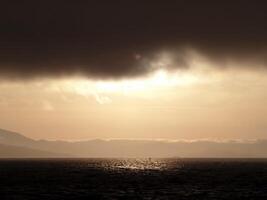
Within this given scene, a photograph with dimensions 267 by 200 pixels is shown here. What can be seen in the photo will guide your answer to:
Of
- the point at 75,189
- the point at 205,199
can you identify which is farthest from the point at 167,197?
the point at 75,189

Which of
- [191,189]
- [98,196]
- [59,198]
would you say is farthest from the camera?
[191,189]

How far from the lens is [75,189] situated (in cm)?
9175

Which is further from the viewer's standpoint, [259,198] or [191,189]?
[191,189]

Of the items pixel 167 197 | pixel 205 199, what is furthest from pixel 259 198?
pixel 167 197

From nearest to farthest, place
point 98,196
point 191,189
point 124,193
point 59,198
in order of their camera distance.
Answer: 1. point 59,198
2. point 98,196
3. point 124,193
4. point 191,189

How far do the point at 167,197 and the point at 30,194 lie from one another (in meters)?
21.0

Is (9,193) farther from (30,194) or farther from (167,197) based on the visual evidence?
(167,197)

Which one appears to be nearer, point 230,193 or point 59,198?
point 59,198

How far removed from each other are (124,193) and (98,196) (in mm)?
7634

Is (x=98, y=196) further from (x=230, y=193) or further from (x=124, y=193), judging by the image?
(x=230, y=193)

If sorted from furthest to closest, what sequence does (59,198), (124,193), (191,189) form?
(191,189) < (124,193) < (59,198)

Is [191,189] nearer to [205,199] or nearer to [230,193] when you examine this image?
[230,193]

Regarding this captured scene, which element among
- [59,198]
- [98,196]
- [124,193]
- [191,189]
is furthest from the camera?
[191,189]

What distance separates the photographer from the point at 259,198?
78.1 meters
